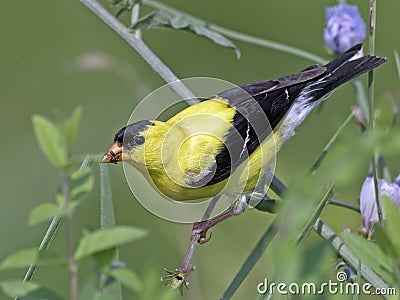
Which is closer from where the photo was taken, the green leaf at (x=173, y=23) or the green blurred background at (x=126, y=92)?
the green leaf at (x=173, y=23)

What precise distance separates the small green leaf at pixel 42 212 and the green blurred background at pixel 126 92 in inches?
51.2

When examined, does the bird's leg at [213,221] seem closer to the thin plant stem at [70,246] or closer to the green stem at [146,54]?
the green stem at [146,54]

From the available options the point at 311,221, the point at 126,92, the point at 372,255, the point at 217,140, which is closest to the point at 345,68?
the point at 217,140

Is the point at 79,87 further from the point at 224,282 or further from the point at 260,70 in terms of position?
the point at 224,282

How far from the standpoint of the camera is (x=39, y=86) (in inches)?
118

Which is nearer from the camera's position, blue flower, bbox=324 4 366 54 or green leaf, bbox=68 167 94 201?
green leaf, bbox=68 167 94 201

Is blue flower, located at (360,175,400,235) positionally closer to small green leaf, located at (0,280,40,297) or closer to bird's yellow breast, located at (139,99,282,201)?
bird's yellow breast, located at (139,99,282,201)

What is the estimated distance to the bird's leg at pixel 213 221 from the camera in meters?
0.92

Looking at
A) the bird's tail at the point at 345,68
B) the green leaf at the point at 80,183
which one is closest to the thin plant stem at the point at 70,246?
the green leaf at the point at 80,183

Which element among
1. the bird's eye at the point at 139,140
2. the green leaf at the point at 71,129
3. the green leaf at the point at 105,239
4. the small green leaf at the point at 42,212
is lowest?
the bird's eye at the point at 139,140

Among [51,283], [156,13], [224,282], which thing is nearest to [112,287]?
[156,13]

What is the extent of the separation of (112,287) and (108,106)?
2.31m

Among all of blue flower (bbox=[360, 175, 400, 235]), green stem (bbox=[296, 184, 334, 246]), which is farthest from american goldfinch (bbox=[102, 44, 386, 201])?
green stem (bbox=[296, 184, 334, 246])

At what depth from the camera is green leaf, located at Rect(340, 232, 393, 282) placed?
33 cm
